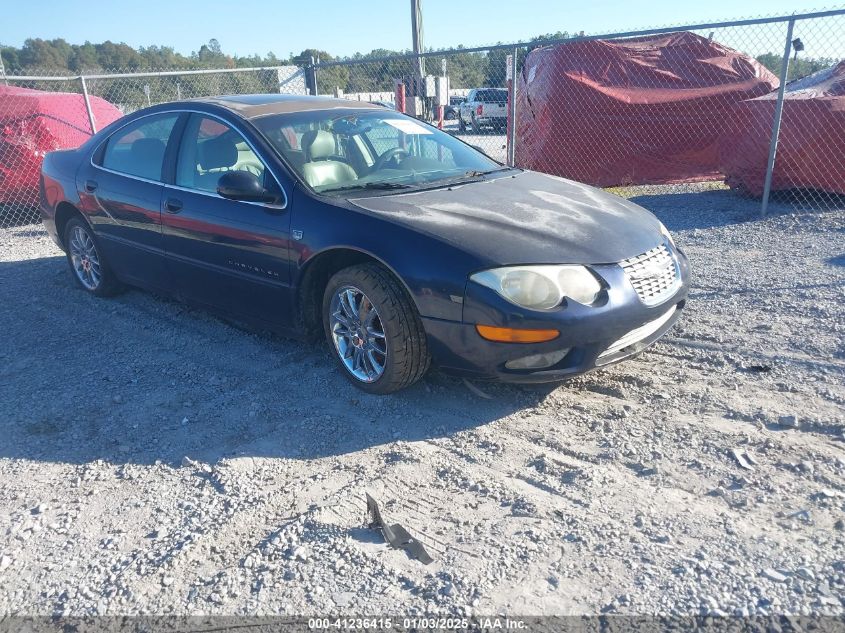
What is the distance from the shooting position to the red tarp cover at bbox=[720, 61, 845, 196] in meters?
7.84

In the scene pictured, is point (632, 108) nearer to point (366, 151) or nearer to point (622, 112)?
point (622, 112)

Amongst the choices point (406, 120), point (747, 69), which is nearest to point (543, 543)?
point (406, 120)

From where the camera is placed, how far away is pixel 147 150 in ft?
16.3

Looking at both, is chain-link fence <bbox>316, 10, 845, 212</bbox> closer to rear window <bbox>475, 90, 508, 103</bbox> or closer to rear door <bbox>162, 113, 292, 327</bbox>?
rear door <bbox>162, 113, 292, 327</bbox>

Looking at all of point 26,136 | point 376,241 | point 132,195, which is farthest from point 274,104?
point 26,136

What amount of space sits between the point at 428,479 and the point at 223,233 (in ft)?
6.96

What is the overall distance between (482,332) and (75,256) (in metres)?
4.26

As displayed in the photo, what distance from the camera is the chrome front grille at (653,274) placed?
11.5ft

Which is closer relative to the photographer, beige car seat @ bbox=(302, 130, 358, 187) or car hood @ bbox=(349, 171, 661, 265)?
car hood @ bbox=(349, 171, 661, 265)

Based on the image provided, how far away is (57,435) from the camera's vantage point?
3.61 meters

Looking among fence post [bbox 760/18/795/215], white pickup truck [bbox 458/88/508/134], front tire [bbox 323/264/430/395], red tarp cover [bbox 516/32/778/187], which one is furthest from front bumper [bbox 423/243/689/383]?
white pickup truck [bbox 458/88/508/134]

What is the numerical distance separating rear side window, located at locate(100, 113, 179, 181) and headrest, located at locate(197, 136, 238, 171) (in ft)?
1.34

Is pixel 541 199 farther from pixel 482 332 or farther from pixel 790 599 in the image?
pixel 790 599

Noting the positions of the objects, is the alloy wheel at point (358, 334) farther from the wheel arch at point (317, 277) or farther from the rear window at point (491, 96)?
the rear window at point (491, 96)
